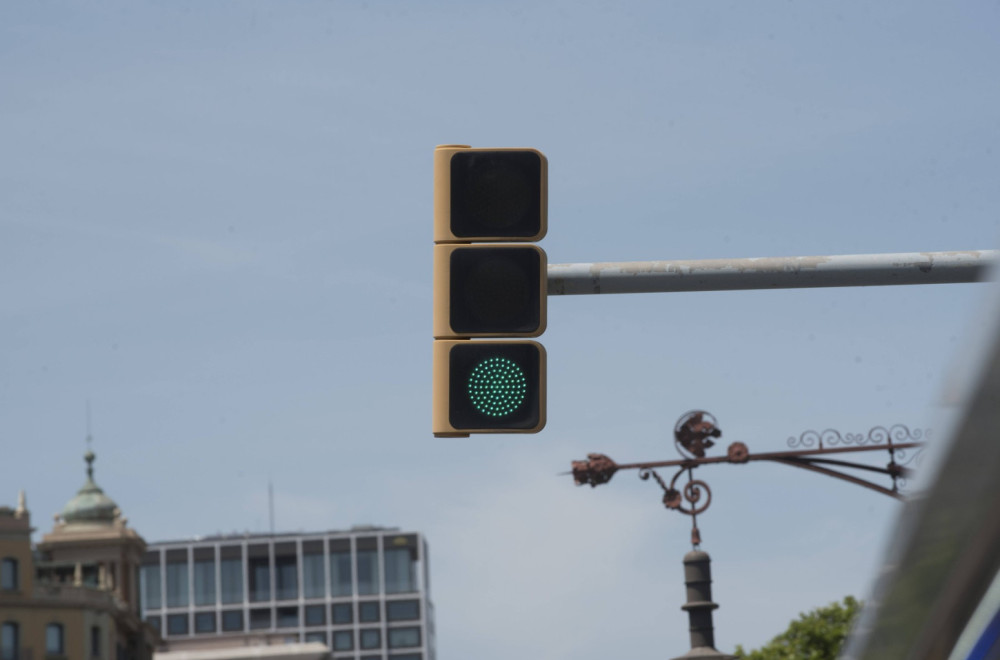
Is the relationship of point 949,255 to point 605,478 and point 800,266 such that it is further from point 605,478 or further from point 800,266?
point 605,478

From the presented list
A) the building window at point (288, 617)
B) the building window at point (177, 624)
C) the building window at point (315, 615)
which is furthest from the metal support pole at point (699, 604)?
the building window at point (177, 624)

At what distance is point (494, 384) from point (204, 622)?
156 meters

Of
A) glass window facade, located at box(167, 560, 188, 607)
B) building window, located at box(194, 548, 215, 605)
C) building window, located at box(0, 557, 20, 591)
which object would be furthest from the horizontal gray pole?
glass window facade, located at box(167, 560, 188, 607)

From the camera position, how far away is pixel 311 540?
512ft

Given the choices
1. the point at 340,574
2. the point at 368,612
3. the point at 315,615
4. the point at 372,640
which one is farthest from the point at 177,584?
the point at 372,640

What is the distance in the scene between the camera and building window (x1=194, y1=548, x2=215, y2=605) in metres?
157

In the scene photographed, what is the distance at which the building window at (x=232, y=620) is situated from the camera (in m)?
157

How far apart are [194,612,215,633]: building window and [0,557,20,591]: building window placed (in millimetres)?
85290

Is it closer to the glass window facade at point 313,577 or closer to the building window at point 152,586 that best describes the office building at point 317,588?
the glass window facade at point 313,577

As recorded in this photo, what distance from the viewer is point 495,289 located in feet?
22.7

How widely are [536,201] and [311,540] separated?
151 m

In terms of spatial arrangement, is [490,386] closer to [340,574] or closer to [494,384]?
[494,384]

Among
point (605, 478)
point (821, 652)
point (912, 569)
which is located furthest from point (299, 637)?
point (912, 569)

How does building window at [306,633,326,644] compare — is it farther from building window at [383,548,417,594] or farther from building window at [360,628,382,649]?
building window at [383,548,417,594]
